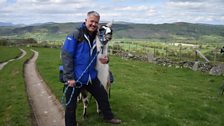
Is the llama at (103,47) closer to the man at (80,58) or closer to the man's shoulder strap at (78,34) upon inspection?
the man at (80,58)

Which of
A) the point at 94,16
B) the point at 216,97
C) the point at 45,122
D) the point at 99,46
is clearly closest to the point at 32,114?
the point at 45,122

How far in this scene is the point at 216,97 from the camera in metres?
14.4

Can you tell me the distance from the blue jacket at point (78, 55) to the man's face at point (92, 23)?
0.13 meters

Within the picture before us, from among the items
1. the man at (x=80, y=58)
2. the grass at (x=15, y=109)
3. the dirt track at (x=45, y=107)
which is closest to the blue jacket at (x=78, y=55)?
the man at (x=80, y=58)

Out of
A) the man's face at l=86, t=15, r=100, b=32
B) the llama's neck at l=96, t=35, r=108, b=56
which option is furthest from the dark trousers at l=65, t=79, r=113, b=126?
the man's face at l=86, t=15, r=100, b=32

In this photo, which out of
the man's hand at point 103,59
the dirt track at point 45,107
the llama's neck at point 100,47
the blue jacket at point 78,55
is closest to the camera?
the blue jacket at point 78,55

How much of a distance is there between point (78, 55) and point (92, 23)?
900 millimetres

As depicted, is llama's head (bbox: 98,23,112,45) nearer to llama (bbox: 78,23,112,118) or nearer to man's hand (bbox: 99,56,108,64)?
llama (bbox: 78,23,112,118)

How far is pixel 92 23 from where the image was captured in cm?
748

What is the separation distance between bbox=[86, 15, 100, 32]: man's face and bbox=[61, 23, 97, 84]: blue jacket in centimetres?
13

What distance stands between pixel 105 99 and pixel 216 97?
8065 mm

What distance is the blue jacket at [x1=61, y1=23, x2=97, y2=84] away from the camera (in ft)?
23.8

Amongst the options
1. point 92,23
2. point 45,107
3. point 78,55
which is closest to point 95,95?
point 78,55

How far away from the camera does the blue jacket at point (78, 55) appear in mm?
7250
